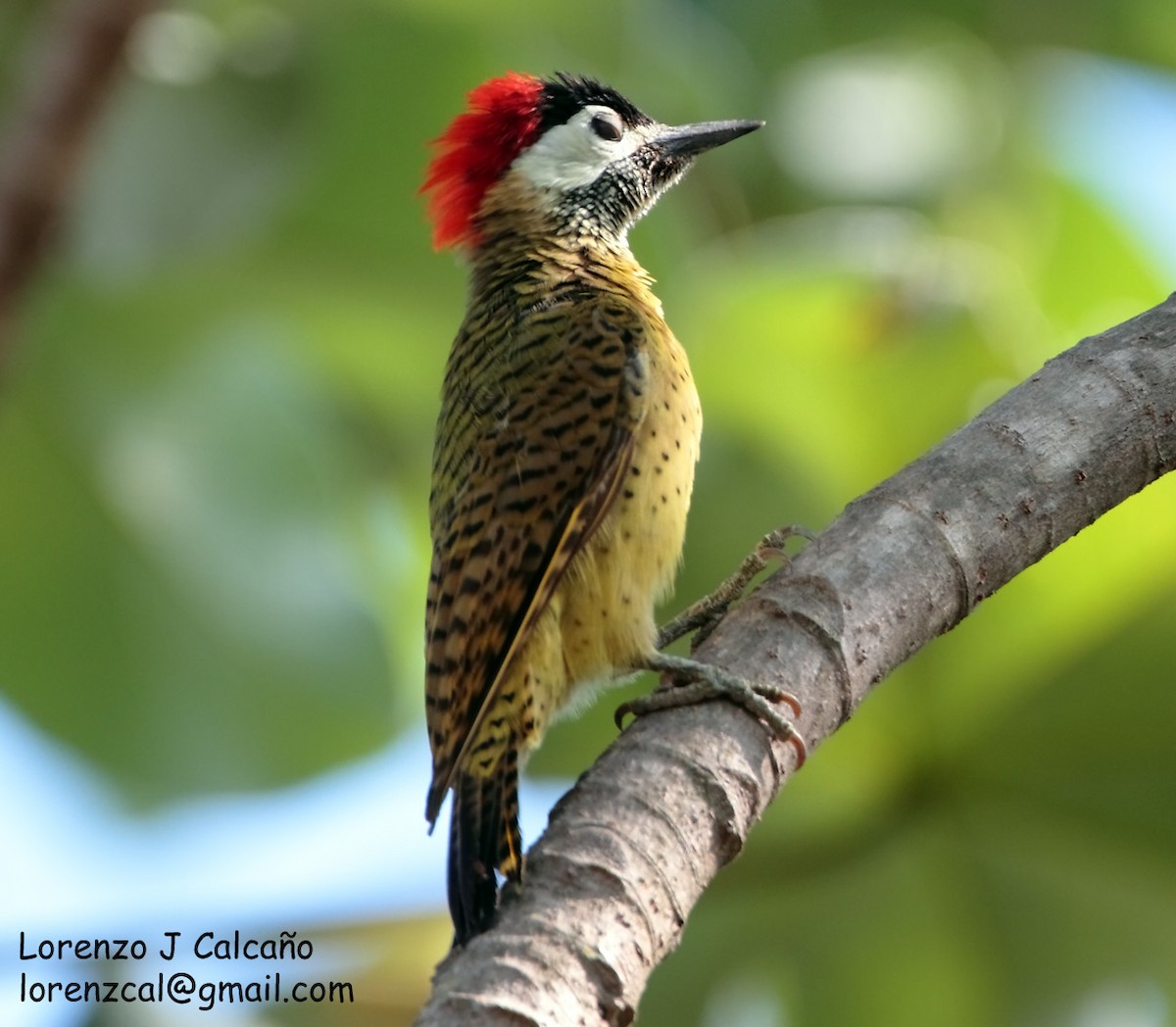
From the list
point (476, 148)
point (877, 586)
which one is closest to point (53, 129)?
point (877, 586)

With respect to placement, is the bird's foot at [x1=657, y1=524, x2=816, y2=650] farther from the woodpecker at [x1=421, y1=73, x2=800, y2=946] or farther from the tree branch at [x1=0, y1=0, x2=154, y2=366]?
the tree branch at [x1=0, y1=0, x2=154, y2=366]

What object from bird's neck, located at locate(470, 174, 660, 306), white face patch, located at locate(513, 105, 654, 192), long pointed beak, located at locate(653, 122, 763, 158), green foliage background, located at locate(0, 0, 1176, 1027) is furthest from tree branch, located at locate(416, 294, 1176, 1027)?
white face patch, located at locate(513, 105, 654, 192)

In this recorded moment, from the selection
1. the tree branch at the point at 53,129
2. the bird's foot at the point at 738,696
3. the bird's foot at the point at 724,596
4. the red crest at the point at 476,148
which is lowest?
the bird's foot at the point at 738,696

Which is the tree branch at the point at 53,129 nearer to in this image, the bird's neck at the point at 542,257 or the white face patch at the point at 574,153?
the bird's neck at the point at 542,257

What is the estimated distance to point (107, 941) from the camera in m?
3.54

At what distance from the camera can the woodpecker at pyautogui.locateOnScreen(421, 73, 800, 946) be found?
9.45 ft

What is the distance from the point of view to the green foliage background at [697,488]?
12.7 ft

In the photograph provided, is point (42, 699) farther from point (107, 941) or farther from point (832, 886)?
point (832, 886)

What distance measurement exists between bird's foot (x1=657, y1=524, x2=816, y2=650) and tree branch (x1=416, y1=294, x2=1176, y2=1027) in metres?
0.64

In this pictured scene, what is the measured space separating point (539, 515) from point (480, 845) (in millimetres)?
778

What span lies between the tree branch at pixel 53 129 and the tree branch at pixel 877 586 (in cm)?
106

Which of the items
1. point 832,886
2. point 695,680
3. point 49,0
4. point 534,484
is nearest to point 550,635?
point 534,484

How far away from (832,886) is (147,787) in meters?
1.75

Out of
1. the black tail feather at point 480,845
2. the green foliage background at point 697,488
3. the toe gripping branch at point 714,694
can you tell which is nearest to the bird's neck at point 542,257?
the green foliage background at point 697,488
